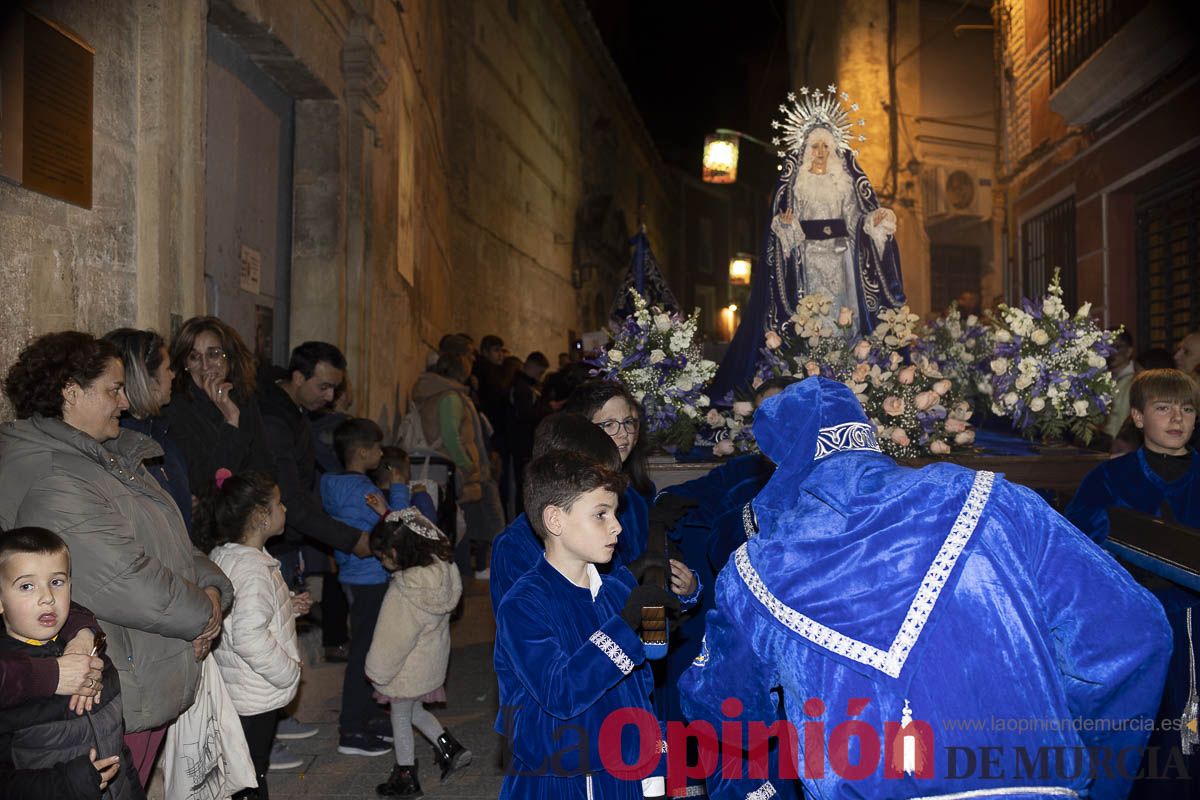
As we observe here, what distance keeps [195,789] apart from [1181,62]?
892 cm

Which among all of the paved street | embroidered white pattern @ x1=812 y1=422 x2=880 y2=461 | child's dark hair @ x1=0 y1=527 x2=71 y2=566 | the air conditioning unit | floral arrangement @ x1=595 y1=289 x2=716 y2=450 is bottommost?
the paved street

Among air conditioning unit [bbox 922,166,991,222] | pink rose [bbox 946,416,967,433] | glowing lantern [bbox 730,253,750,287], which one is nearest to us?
pink rose [bbox 946,416,967,433]

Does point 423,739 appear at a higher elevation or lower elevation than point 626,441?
lower

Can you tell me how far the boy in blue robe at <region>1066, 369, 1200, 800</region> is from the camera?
4066mm

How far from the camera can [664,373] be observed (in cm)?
614

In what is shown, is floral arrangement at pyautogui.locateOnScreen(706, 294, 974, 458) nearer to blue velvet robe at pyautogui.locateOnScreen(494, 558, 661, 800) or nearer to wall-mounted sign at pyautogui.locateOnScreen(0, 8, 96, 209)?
blue velvet robe at pyautogui.locateOnScreen(494, 558, 661, 800)

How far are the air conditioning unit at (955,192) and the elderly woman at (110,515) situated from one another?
1422 centimetres

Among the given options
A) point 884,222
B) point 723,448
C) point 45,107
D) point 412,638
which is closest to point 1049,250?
point 884,222

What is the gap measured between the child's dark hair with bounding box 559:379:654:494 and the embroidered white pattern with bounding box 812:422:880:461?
1.55 meters

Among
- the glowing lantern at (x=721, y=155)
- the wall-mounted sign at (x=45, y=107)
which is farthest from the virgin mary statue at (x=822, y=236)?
the glowing lantern at (x=721, y=155)

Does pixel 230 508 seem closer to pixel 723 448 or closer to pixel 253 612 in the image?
pixel 253 612

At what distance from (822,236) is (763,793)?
4.85 meters

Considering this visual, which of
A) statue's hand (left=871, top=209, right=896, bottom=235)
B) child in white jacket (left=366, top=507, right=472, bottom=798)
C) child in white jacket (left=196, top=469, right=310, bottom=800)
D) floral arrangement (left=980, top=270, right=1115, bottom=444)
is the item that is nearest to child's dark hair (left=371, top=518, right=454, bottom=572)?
child in white jacket (left=366, top=507, right=472, bottom=798)

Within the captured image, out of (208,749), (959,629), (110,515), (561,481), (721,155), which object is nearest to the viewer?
(959,629)
